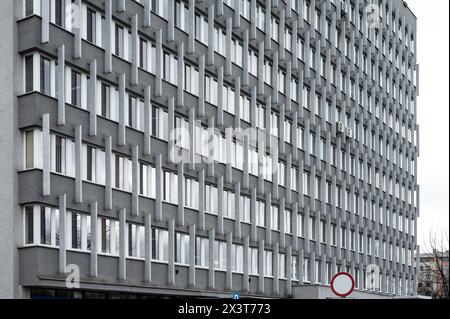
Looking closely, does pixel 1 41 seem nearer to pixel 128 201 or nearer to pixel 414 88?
pixel 128 201

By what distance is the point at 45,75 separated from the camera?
30.2 meters

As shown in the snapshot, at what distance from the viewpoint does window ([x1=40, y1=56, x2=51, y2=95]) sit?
30047mm

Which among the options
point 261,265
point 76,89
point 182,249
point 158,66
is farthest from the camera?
point 261,265

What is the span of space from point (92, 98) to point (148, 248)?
21.3ft

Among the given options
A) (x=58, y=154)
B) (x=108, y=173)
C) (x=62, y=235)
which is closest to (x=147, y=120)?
(x=108, y=173)

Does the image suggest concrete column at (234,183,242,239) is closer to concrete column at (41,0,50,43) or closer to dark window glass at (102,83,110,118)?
dark window glass at (102,83,110,118)

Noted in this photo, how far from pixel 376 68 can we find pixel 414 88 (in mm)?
11865

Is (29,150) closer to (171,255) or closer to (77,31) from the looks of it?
(77,31)

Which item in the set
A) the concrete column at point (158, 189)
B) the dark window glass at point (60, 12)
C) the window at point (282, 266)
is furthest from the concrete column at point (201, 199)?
the dark window glass at point (60, 12)

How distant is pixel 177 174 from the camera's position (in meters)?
37.5

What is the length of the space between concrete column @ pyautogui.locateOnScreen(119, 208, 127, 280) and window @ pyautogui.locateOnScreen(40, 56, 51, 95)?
572 cm

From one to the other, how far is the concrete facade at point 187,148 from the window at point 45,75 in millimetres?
52

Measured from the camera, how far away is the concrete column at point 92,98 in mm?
31750
